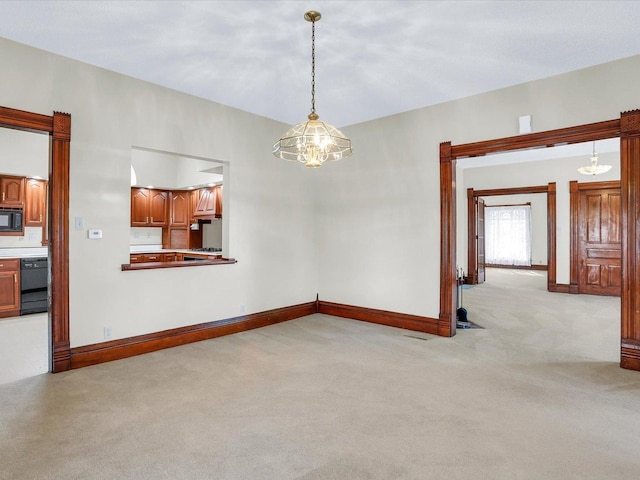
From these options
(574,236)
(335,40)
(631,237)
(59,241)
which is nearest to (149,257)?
(59,241)

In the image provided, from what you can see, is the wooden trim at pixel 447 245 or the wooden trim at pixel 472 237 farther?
the wooden trim at pixel 472 237

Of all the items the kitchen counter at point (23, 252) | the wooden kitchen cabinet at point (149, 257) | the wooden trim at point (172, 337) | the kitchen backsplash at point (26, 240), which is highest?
the kitchen backsplash at point (26, 240)

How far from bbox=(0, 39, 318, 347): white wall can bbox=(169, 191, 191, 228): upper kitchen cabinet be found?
11.3 feet

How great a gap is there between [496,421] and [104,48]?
431cm

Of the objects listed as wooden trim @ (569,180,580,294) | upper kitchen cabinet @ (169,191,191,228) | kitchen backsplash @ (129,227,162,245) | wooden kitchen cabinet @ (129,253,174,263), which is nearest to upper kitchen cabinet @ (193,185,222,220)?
upper kitchen cabinet @ (169,191,191,228)

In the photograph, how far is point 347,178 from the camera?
561 centimetres

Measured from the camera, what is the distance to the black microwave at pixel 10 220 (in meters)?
5.73

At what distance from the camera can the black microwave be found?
573 cm

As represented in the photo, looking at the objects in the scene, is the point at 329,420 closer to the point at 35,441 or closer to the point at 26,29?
the point at 35,441

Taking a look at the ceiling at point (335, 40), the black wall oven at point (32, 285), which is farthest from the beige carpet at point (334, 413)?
the black wall oven at point (32, 285)

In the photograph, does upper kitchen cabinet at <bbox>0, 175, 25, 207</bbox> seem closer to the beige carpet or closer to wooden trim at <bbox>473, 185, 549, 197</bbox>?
the beige carpet

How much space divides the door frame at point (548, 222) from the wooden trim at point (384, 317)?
4.71 metres

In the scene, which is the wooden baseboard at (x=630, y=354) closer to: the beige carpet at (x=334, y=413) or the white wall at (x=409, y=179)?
the beige carpet at (x=334, y=413)

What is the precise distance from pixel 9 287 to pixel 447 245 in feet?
20.1
